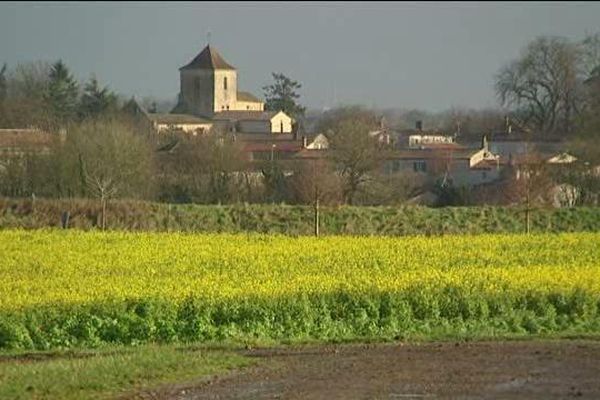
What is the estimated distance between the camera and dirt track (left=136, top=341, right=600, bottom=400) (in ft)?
49.6

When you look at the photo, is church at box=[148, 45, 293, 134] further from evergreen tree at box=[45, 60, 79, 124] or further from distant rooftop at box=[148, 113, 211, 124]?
evergreen tree at box=[45, 60, 79, 124]

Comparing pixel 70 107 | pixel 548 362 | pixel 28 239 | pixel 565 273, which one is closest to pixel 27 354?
pixel 548 362

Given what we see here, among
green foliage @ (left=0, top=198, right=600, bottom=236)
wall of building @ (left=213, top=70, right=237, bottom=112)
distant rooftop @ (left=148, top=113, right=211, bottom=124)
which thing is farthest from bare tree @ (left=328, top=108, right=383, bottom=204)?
wall of building @ (left=213, top=70, right=237, bottom=112)

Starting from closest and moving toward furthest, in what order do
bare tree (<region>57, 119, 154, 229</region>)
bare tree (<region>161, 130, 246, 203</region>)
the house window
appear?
bare tree (<region>57, 119, 154, 229</region>)
bare tree (<region>161, 130, 246, 203</region>)
the house window

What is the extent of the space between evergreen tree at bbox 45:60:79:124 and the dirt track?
76913mm

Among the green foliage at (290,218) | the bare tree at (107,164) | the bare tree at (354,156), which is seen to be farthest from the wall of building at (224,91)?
the green foliage at (290,218)

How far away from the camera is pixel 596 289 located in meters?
24.7

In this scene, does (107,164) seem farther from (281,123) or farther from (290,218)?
(281,123)

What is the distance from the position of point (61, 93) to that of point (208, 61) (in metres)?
32.7

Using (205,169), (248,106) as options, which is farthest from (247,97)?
(205,169)

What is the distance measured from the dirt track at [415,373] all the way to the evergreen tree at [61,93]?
7691cm

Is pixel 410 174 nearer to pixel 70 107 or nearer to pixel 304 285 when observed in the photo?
pixel 70 107

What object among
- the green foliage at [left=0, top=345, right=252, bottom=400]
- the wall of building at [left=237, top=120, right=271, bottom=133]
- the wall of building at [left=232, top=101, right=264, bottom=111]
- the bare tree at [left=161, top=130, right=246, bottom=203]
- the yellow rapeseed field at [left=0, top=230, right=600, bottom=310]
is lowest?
the green foliage at [left=0, top=345, right=252, bottom=400]

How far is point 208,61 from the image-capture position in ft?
433
